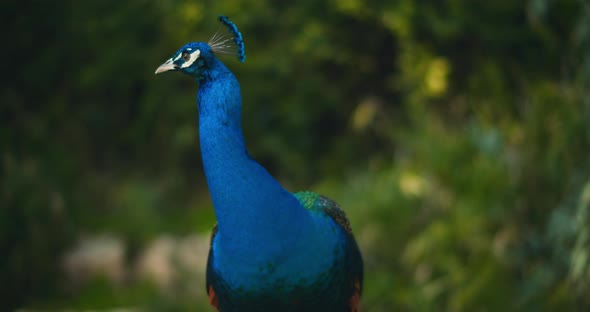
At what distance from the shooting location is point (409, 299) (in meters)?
3.72

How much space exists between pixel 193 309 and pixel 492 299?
6.01 ft

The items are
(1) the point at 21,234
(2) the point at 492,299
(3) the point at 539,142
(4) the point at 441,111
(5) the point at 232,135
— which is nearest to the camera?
(5) the point at 232,135

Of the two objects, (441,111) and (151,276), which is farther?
(441,111)

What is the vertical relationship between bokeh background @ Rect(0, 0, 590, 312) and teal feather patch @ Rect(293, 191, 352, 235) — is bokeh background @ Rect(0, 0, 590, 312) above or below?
above

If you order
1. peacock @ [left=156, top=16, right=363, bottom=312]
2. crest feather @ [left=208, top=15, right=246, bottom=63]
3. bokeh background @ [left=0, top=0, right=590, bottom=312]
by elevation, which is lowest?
peacock @ [left=156, top=16, right=363, bottom=312]

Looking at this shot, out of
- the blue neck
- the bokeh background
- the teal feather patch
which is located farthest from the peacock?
the bokeh background

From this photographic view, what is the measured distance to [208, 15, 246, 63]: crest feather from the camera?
5.71 feet

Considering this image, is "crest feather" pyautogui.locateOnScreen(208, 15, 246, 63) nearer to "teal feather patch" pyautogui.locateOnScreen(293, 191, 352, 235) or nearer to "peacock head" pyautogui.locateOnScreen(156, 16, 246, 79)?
"peacock head" pyautogui.locateOnScreen(156, 16, 246, 79)

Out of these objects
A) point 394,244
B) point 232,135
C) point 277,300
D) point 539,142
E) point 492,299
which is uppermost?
point 539,142

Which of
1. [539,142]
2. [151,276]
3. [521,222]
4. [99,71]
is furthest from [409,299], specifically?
[99,71]

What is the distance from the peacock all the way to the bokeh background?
6.74 ft

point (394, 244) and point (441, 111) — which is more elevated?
point (441, 111)

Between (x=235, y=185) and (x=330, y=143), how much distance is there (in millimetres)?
4712

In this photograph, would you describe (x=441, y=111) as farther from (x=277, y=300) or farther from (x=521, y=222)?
(x=277, y=300)
